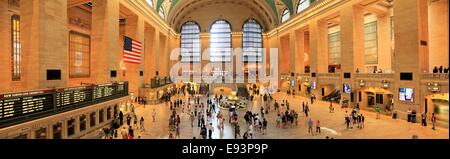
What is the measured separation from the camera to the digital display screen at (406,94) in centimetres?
1429

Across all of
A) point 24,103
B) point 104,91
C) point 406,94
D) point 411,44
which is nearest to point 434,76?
point 406,94

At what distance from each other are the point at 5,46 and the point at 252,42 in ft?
132

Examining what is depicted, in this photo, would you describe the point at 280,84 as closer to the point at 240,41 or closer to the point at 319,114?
the point at 240,41

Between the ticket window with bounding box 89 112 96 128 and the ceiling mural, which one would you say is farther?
the ceiling mural

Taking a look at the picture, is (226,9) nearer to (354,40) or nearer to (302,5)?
(302,5)

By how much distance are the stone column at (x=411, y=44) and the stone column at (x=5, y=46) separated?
25.6m

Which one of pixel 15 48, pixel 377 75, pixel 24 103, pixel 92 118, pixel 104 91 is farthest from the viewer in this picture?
pixel 377 75

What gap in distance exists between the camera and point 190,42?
4859cm

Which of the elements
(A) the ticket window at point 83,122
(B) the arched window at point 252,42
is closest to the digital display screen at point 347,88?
(A) the ticket window at point 83,122

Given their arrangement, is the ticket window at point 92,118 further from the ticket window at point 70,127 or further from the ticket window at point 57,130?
the ticket window at point 57,130

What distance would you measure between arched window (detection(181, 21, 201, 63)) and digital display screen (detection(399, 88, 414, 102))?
3788 cm

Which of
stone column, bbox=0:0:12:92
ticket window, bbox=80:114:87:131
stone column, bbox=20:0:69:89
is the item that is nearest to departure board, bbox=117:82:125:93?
ticket window, bbox=80:114:87:131

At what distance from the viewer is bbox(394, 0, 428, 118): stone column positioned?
14039 mm

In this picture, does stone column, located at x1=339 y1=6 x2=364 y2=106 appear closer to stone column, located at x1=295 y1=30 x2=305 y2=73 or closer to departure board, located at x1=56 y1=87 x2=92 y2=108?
stone column, located at x1=295 y1=30 x2=305 y2=73
